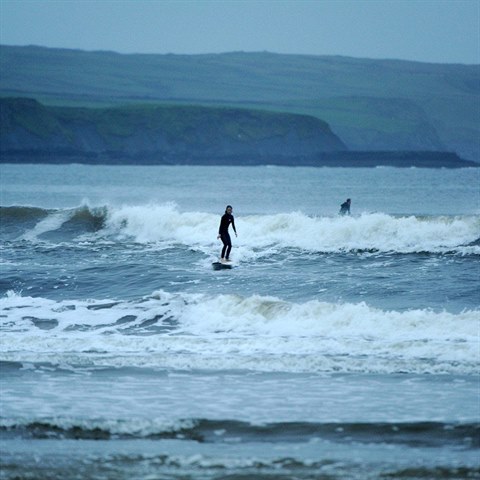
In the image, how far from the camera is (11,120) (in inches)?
6668

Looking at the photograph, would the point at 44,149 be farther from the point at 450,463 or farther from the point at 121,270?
the point at 450,463

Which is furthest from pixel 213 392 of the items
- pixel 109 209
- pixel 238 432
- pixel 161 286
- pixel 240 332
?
pixel 109 209

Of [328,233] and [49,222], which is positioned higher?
[328,233]

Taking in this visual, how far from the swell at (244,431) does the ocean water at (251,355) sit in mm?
26

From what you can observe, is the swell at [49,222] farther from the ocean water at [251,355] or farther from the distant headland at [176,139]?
the distant headland at [176,139]

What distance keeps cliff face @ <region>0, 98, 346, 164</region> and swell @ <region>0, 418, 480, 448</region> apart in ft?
521

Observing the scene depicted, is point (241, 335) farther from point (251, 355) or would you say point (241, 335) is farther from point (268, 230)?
point (268, 230)

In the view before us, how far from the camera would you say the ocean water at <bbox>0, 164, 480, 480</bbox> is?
11.2 metres

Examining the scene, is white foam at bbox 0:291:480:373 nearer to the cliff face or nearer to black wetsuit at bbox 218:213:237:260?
black wetsuit at bbox 218:213:237:260

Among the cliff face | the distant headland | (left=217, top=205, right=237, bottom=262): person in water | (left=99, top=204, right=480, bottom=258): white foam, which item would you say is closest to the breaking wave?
(left=99, top=204, right=480, bottom=258): white foam

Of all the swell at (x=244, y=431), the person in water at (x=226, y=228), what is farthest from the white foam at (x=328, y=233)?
the swell at (x=244, y=431)

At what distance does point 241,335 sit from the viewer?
18.2 meters

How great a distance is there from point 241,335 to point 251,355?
6.64 feet

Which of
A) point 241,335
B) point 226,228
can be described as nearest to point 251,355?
point 241,335
